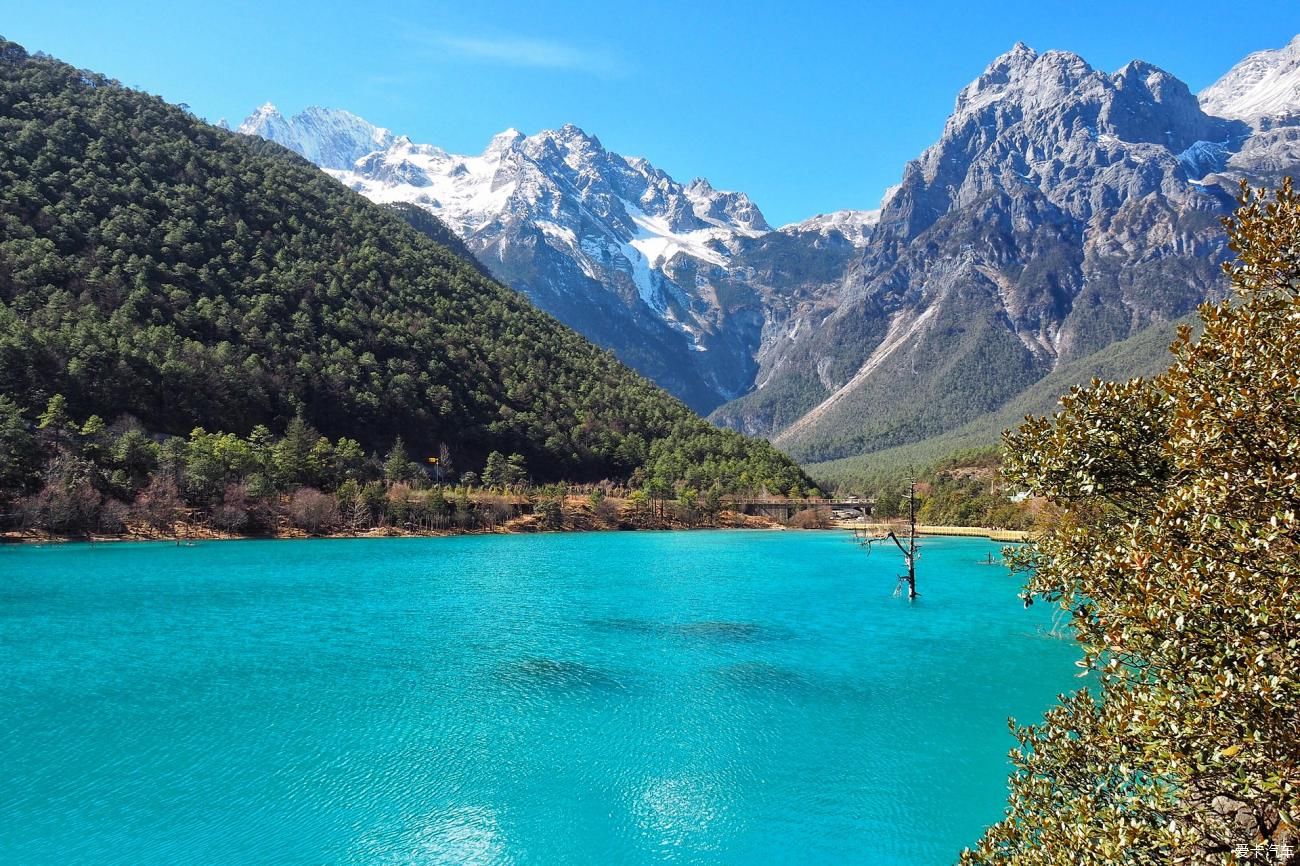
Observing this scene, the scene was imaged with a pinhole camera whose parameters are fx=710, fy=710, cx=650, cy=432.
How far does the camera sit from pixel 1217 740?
21.3 ft

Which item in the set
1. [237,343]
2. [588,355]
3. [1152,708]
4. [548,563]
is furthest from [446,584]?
[588,355]

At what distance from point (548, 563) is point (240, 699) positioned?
52175 mm

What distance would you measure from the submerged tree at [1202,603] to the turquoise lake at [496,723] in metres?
11.9

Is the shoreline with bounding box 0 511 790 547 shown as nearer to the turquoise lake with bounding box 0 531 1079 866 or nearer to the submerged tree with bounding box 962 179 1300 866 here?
the turquoise lake with bounding box 0 531 1079 866

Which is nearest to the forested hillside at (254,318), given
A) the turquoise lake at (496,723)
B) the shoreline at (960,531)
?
the shoreline at (960,531)

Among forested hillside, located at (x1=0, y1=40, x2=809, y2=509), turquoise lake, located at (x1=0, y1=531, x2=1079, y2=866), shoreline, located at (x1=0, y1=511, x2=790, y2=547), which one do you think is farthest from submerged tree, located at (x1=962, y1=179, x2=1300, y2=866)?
forested hillside, located at (x1=0, y1=40, x2=809, y2=509)

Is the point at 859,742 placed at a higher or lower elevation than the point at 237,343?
lower

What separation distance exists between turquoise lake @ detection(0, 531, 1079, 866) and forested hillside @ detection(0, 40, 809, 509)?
56964 millimetres

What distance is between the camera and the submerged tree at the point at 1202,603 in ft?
21.1

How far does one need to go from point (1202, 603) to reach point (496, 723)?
79.9 feet

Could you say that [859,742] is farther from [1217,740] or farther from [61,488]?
[61,488]

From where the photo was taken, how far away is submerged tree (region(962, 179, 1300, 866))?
6.45 m

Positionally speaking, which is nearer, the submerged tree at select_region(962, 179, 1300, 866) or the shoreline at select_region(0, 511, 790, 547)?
the submerged tree at select_region(962, 179, 1300, 866)

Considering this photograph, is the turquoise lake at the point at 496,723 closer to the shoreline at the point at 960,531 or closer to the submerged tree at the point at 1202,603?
the submerged tree at the point at 1202,603
